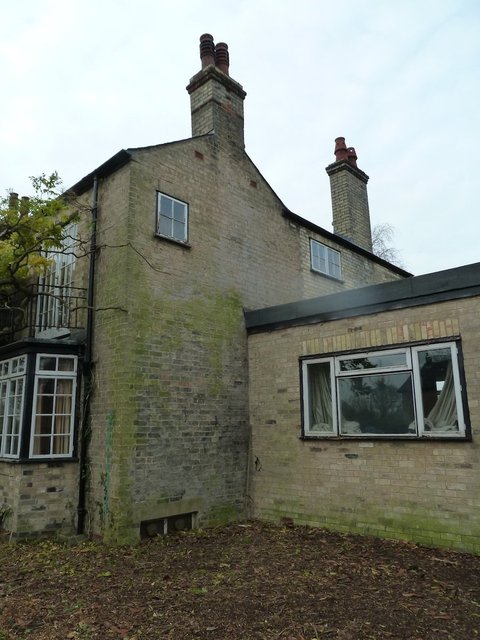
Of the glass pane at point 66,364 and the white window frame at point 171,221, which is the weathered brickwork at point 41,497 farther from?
the white window frame at point 171,221

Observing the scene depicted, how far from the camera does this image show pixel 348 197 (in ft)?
49.4

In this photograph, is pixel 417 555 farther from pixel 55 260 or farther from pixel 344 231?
pixel 344 231

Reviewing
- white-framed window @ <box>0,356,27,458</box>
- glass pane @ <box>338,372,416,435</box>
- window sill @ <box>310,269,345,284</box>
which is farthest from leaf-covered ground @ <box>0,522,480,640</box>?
window sill @ <box>310,269,345,284</box>

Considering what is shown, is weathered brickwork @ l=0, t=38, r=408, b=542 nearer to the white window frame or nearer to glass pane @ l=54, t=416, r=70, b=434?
the white window frame

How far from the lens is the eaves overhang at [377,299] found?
6574mm

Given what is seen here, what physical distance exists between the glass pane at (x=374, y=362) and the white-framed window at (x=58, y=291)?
5093 mm

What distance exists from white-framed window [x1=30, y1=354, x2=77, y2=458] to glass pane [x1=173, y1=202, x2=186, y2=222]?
122 inches

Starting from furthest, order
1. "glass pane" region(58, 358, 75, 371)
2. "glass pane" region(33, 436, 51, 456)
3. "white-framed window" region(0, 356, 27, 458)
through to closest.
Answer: "glass pane" region(58, 358, 75, 371) < "white-framed window" region(0, 356, 27, 458) < "glass pane" region(33, 436, 51, 456)

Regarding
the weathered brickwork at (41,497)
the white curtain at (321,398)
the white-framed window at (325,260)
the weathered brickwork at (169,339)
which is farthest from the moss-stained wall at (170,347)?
the white-framed window at (325,260)

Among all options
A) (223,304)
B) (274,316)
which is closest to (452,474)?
(274,316)

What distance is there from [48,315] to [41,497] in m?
3.76

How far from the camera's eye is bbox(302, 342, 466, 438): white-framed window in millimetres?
6629

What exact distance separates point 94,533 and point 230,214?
6.40 m

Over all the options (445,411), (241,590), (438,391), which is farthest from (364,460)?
(241,590)
